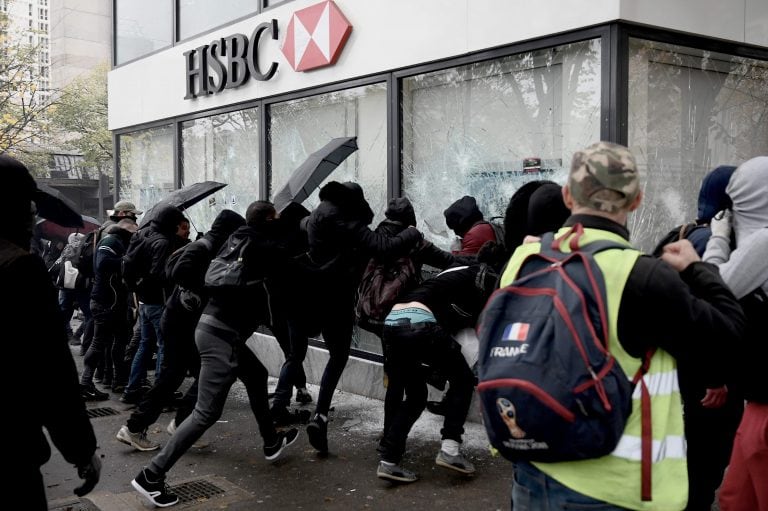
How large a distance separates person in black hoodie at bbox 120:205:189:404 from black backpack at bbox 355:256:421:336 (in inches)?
86.8

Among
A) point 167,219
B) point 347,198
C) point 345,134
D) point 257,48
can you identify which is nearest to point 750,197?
point 347,198

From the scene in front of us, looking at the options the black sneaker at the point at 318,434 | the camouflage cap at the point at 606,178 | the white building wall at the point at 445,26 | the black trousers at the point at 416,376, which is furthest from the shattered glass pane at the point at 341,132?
the camouflage cap at the point at 606,178

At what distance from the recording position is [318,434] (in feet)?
19.1

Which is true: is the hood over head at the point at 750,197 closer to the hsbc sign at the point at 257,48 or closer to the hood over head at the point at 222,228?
the hood over head at the point at 222,228

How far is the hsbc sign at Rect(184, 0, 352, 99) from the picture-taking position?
8.38 m

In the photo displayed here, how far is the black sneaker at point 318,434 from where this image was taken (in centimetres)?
582

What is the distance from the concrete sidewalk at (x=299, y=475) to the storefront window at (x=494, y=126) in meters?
2.14

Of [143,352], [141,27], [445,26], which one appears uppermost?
[141,27]

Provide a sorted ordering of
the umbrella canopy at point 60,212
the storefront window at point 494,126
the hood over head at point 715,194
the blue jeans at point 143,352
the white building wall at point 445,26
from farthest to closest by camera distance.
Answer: the umbrella canopy at point 60,212, the blue jeans at point 143,352, the storefront window at point 494,126, the white building wall at point 445,26, the hood over head at point 715,194

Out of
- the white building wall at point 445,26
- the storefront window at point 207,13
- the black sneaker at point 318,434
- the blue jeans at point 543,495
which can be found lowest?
the black sneaker at point 318,434

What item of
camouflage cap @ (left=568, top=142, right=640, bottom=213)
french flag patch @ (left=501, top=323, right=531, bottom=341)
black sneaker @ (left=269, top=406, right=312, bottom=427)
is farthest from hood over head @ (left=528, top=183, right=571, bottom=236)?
black sneaker @ (left=269, top=406, right=312, bottom=427)

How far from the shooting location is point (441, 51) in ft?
23.6

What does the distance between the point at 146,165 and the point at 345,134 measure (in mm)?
5134

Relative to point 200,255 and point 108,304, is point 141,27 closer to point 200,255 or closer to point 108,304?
point 108,304
